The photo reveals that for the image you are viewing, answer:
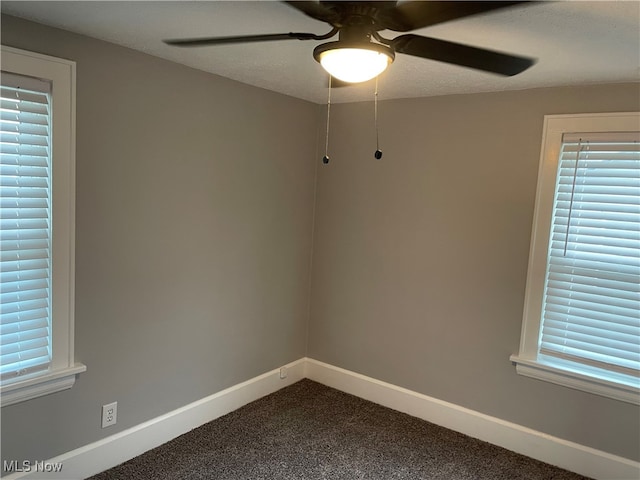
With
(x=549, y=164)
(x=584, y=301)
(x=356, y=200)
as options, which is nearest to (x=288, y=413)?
(x=356, y=200)

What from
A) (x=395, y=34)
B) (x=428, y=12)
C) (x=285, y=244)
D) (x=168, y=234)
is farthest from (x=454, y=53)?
(x=285, y=244)

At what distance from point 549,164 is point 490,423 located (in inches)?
63.3

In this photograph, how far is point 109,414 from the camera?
94.6 inches

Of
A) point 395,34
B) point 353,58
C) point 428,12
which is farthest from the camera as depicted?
point 395,34

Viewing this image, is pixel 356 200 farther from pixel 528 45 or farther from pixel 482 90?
pixel 528 45

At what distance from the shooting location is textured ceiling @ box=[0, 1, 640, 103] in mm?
1607

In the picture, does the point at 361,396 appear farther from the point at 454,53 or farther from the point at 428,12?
the point at 428,12

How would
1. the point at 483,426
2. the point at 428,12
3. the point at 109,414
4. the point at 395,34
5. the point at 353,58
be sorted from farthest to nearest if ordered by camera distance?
the point at 483,426 < the point at 109,414 < the point at 395,34 < the point at 353,58 < the point at 428,12

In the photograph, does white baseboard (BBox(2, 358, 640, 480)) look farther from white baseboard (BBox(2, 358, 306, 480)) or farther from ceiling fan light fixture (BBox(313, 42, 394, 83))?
ceiling fan light fixture (BBox(313, 42, 394, 83))

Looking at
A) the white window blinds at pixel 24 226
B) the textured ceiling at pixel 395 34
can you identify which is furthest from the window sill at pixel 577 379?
the white window blinds at pixel 24 226

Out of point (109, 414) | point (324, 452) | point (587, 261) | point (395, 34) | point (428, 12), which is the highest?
point (395, 34)

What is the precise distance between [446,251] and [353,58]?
5.95 feet

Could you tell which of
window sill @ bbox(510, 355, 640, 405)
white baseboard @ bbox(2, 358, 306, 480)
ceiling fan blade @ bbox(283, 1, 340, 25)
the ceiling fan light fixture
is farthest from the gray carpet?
ceiling fan blade @ bbox(283, 1, 340, 25)

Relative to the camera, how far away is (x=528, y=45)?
1879mm
